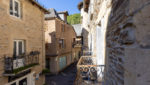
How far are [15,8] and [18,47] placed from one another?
2479 mm

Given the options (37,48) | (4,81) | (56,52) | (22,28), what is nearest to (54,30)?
(56,52)

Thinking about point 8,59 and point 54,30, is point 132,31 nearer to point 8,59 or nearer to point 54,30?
point 8,59

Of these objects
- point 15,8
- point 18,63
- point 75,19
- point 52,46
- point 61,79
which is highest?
point 75,19

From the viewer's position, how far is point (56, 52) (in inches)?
483

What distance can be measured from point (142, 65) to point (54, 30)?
1140 cm

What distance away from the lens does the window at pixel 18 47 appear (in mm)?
5614

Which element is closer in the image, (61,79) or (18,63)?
(18,63)

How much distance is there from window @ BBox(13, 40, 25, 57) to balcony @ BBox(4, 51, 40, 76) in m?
0.30

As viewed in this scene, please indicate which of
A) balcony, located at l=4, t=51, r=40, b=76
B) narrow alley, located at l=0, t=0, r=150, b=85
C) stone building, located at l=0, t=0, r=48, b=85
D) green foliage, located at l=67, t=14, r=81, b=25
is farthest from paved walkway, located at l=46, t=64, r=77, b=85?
green foliage, located at l=67, t=14, r=81, b=25

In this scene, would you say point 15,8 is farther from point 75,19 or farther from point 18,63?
point 75,19

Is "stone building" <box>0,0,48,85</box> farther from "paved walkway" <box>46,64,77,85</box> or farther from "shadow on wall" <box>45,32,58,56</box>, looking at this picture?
"shadow on wall" <box>45,32,58,56</box>

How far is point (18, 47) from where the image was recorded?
5.86 metres

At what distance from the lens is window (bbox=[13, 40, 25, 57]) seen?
18.4 feet

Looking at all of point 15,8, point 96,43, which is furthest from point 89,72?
point 15,8
